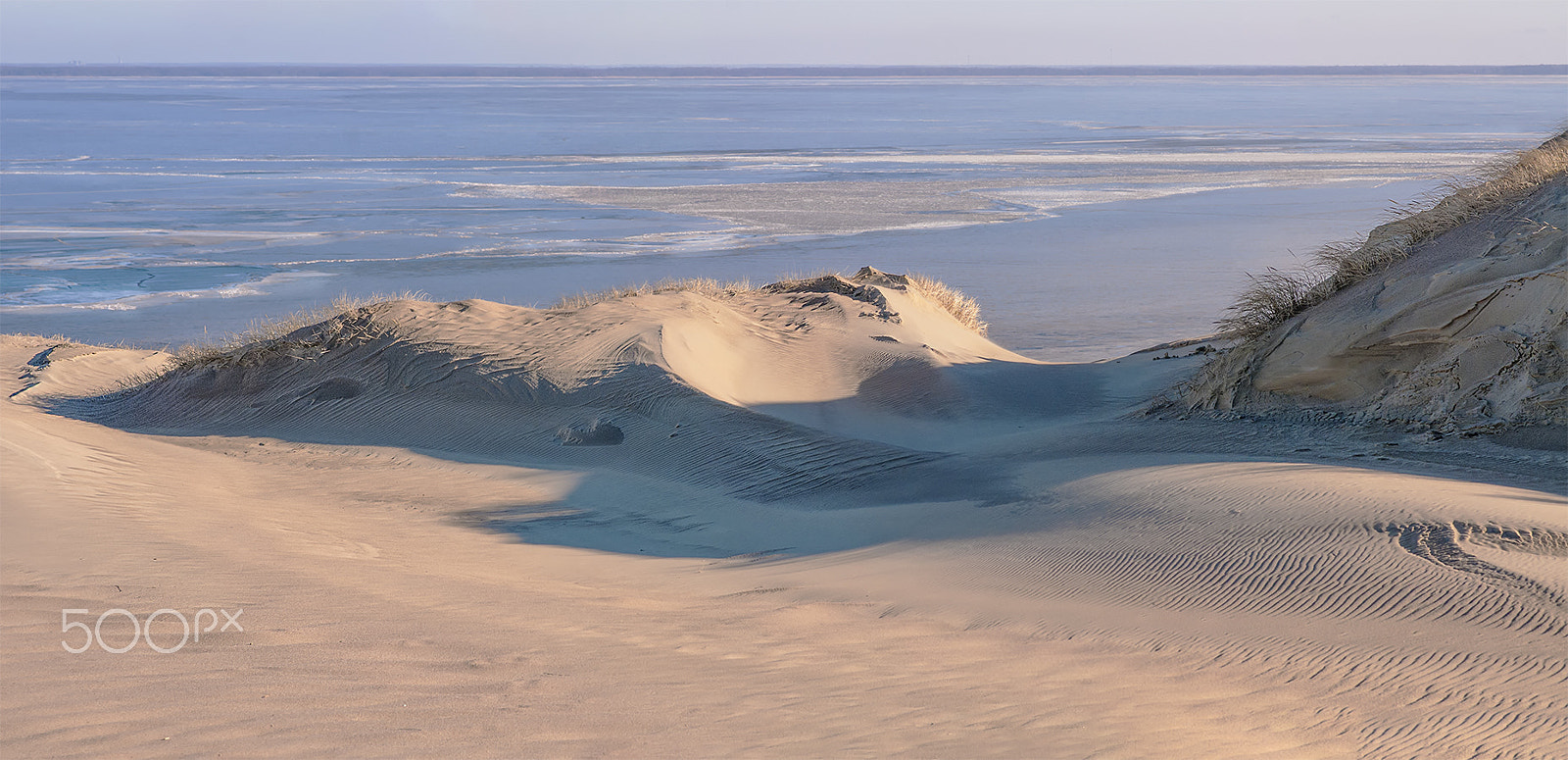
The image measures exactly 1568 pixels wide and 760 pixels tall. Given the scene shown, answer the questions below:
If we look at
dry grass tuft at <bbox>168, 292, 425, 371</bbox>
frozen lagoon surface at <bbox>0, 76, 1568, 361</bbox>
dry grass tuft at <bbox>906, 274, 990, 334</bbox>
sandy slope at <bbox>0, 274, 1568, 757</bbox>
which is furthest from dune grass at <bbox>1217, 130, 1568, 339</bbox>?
dry grass tuft at <bbox>168, 292, 425, 371</bbox>

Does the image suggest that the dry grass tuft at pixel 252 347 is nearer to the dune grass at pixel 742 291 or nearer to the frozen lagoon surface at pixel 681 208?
the dune grass at pixel 742 291

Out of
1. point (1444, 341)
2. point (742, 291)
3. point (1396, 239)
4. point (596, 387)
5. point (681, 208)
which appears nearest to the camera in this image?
point (1444, 341)

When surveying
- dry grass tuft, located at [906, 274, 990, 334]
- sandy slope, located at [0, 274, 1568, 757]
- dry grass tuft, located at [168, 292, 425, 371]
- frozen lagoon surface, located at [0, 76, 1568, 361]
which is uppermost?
frozen lagoon surface, located at [0, 76, 1568, 361]

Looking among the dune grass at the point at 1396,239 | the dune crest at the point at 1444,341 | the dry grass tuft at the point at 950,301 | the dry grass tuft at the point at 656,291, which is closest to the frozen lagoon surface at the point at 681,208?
the dry grass tuft at the point at 950,301

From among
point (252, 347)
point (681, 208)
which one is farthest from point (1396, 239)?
point (681, 208)

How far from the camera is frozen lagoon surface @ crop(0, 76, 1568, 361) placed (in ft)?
65.9

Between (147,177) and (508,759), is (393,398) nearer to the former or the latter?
(508,759)

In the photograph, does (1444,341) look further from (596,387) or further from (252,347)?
(252,347)

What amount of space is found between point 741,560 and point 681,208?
23459mm

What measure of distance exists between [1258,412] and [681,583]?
551 cm

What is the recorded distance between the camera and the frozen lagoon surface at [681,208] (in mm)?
20078

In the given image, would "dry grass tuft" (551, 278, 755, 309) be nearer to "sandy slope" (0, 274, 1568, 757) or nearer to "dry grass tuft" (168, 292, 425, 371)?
"sandy slope" (0, 274, 1568, 757)

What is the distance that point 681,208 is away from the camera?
98.8 feet

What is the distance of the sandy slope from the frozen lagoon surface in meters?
6.68
